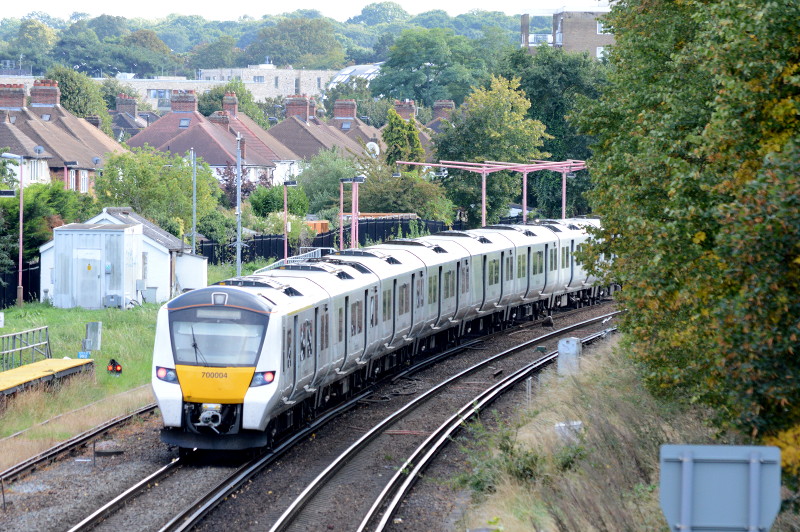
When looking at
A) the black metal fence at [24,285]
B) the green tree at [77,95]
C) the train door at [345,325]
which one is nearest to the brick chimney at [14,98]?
the green tree at [77,95]

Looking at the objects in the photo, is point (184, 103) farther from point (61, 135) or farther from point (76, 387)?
point (76, 387)

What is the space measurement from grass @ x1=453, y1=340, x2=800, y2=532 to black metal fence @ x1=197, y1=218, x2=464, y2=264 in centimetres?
3198

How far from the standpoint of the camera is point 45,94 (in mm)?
76688

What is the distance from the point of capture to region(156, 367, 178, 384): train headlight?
16109mm

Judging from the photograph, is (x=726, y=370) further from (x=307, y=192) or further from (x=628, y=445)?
(x=307, y=192)

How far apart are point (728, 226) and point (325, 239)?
45.0 m

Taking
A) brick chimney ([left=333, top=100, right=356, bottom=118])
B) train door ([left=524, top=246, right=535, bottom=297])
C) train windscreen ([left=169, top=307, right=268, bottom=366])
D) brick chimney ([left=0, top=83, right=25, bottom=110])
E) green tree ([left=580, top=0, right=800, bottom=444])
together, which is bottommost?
train door ([left=524, top=246, right=535, bottom=297])

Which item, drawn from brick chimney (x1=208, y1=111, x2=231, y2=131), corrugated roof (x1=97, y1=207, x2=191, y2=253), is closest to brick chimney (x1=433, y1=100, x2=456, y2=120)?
brick chimney (x1=208, y1=111, x2=231, y2=131)

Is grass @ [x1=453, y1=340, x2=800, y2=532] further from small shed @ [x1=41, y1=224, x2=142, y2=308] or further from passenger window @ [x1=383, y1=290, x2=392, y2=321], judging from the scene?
small shed @ [x1=41, y1=224, x2=142, y2=308]

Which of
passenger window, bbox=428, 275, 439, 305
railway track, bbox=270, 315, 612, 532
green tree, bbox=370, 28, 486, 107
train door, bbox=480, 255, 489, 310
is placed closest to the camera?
railway track, bbox=270, 315, 612, 532

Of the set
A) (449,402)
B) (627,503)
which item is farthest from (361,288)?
(627,503)

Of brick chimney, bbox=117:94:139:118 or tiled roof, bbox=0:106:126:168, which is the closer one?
tiled roof, bbox=0:106:126:168

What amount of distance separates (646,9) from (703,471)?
47.7ft

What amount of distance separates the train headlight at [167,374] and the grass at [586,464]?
4228 mm
